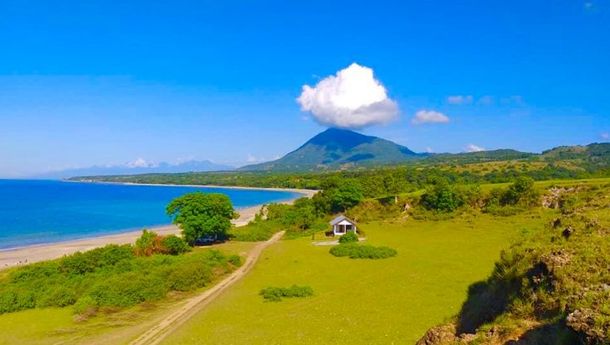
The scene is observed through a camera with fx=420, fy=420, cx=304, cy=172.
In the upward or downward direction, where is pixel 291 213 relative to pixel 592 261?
downward

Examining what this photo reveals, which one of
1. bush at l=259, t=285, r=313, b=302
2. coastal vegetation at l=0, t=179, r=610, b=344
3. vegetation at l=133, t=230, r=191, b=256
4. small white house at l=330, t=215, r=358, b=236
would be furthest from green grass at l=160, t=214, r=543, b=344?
vegetation at l=133, t=230, r=191, b=256

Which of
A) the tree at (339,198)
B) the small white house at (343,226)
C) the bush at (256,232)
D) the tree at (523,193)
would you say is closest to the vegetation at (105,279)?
the bush at (256,232)

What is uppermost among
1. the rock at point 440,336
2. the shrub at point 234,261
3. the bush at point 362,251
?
the rock at point 440,336

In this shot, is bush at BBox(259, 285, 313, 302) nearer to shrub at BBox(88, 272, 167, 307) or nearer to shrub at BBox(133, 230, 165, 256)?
shrub at BBox(88, 272, 167, 307)

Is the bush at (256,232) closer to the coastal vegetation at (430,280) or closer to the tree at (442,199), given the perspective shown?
the coastal vegetation at (430,280)

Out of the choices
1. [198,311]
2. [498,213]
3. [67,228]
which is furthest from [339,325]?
[67,228]

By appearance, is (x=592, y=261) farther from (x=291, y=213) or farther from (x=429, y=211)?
(x=291, y=213)

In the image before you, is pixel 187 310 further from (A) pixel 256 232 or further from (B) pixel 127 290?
(A) pixel 256 232
